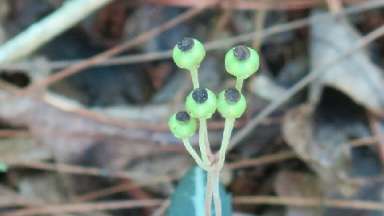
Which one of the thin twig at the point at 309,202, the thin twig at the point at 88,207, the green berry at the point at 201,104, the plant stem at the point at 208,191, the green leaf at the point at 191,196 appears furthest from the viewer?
the thin twig at the point at 88,207

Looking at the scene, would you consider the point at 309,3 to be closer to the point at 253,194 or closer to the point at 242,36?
the point at 242,36

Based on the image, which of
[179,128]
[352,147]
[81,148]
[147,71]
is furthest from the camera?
[147,71]

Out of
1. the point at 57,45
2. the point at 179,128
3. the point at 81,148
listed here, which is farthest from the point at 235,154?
the point at 179,128

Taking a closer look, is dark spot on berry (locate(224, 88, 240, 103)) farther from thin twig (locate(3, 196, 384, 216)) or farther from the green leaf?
thin twig (locate(3, 196, 384, 216))

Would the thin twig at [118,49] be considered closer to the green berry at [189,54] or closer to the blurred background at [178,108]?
the blurred background at [178,108]

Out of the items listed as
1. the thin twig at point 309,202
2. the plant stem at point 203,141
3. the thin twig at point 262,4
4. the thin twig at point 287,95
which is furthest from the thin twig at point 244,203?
the plant stem at point 203,141

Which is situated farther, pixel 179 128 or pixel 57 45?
pixel 57 45

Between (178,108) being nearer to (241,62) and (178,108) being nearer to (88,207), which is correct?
(88,207)
